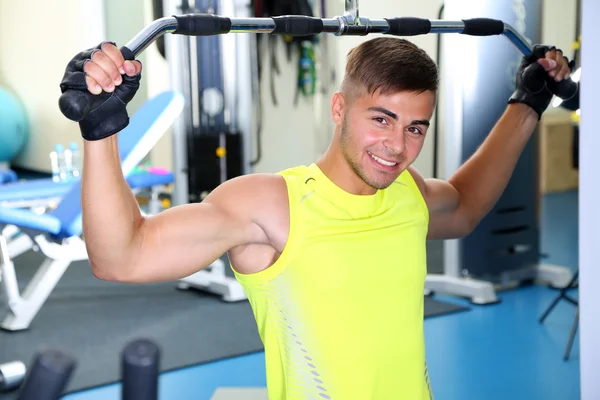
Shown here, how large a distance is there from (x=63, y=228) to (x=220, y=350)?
0.96m

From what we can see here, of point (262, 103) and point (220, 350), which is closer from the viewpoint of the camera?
point (220, 350)

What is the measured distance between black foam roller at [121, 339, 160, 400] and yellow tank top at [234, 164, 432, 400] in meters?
0.93

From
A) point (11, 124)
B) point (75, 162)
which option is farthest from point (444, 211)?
point (11, 124)

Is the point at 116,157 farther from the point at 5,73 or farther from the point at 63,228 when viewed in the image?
the point at 5,73

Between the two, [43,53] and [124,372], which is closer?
[124,372]

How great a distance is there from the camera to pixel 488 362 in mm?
3473

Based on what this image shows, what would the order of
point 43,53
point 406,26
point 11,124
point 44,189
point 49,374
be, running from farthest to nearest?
point 43,53 → point 11,124 → point 44,189 → point 406,26 → point 49,374

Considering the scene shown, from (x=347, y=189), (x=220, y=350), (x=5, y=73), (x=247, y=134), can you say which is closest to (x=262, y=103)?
(x=247, y=134)

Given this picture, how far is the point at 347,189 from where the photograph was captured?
1.53m

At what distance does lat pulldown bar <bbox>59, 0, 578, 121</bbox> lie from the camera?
1.19m

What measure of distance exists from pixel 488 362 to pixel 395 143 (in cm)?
227

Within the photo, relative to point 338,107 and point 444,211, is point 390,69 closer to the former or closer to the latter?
point 338,107

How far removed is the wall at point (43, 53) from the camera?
832 cm

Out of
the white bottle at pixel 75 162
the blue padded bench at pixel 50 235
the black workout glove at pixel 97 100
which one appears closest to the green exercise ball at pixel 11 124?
the white bottle at pixel 75 162
